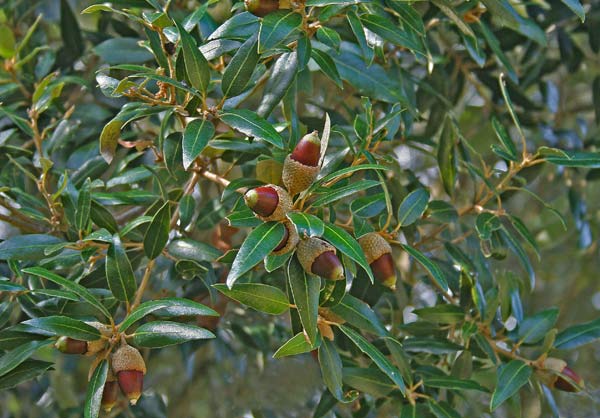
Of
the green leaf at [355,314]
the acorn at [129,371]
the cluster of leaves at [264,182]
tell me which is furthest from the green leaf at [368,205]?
the acorn at [129,371]

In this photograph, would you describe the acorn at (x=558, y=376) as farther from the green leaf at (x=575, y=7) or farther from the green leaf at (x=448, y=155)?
the green leaf at (x=575, y=7)

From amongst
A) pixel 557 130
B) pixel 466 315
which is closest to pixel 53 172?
pixel 466 315

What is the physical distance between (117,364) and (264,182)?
30cm

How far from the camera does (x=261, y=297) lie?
1.06 metres

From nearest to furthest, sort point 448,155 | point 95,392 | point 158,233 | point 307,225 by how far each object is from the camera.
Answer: point 307,225
point 95,392
point 158,233
point 448,155

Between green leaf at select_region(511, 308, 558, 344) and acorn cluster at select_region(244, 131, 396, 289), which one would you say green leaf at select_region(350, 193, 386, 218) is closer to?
acorn cluster at select_region(244, 131, 396, 289)

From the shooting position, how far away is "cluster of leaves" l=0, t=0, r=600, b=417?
1.05 m

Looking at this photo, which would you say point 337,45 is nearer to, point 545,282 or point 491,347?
point 491,347

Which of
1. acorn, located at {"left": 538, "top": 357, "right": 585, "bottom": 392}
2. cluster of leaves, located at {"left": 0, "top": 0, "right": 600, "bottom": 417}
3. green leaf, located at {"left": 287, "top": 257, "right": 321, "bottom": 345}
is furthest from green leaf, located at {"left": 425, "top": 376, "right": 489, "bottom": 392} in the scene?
green leaf, located at {"left": 287, "top": 257, "right": 321, "bottom": 345}

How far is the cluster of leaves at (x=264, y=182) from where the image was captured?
1.05m

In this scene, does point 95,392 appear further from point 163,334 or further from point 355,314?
point 355,314

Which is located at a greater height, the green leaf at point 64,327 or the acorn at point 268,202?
the acorn at point 268,202

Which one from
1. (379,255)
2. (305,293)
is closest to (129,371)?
(305,293)

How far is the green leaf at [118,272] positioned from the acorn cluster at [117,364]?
5 centimetres
